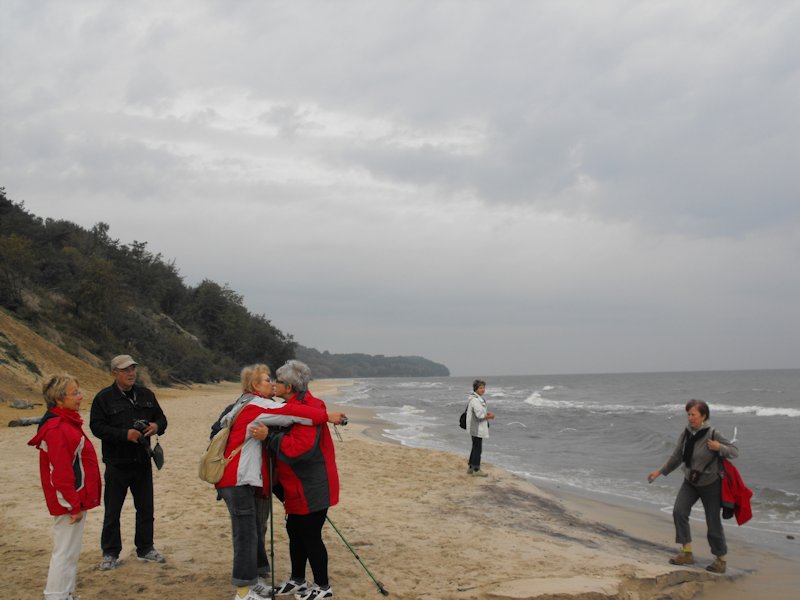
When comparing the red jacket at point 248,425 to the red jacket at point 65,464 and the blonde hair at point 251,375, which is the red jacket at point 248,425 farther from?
the red jacket at point 65,464

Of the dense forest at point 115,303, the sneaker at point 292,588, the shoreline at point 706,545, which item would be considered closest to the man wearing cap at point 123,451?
the sneaker at point 292,588

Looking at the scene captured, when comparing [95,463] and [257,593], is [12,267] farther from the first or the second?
[257,593]

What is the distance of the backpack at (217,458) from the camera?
4.18 metres

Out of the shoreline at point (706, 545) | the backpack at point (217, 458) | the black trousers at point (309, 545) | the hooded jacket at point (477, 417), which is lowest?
the shoreline at point (706, 545)

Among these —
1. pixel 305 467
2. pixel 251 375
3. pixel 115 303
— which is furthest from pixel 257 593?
pixel 115 303

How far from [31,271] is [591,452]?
26755mm

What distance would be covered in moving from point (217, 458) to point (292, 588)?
3.72ft

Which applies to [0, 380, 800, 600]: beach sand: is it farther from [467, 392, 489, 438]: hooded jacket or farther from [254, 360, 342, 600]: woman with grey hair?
[467, 392, 489, 438]: hooded jacket

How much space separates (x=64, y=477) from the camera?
13.5 ft

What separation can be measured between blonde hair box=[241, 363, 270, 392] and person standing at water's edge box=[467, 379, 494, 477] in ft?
19.6

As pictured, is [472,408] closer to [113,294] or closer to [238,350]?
[113,294]

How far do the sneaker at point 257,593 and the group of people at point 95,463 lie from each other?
1.15 metres

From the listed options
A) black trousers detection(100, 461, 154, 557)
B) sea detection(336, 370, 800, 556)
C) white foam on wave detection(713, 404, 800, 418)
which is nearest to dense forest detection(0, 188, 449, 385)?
sea detection(336, 370, 800, 556)

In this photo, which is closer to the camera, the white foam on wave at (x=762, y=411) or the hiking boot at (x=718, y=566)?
the hiking boot at (x=718, y=566)
